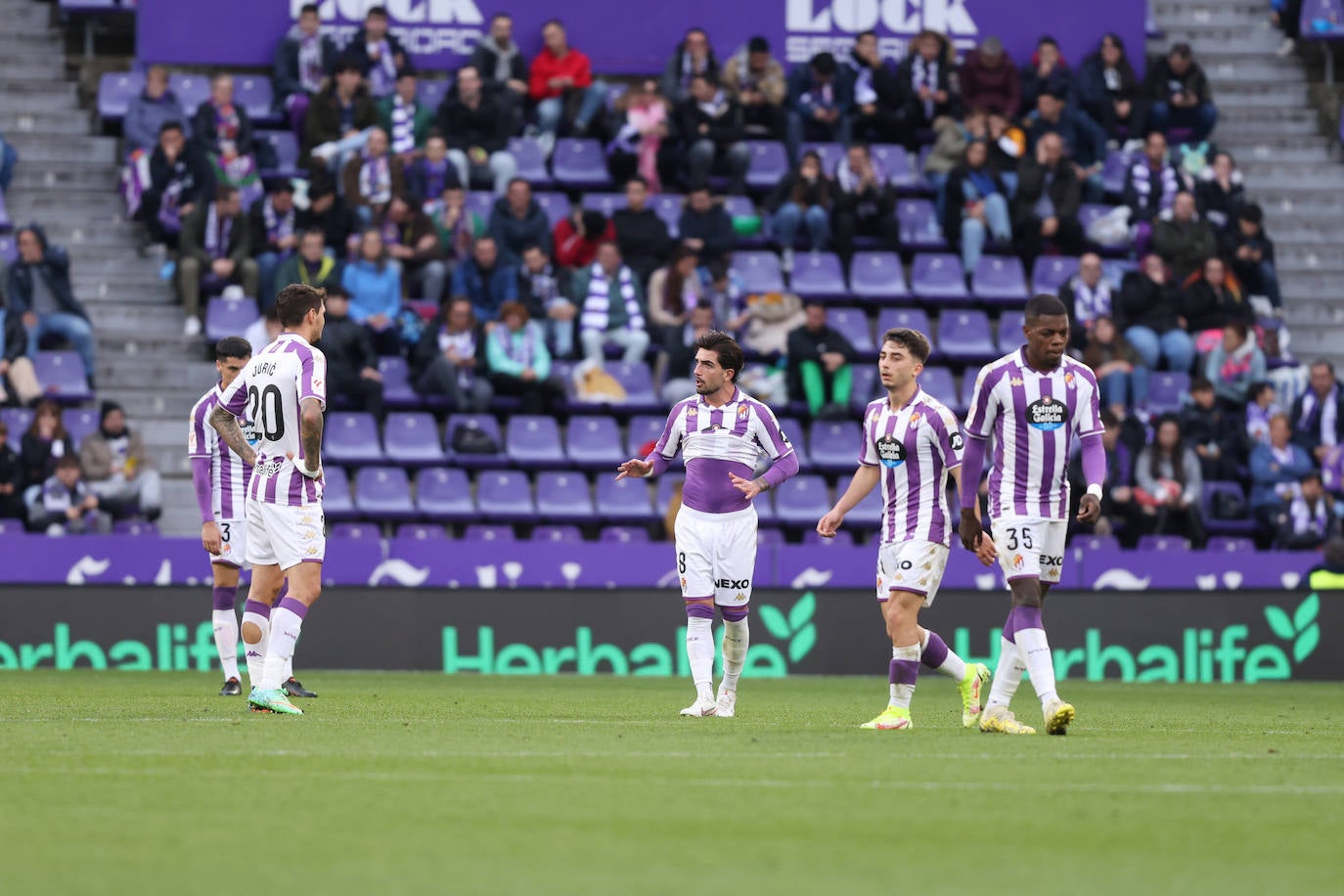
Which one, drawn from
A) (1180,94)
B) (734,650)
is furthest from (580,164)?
(734,650)

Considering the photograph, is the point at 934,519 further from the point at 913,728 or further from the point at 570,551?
the point at 570,551

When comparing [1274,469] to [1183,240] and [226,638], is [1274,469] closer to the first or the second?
[1183,240]

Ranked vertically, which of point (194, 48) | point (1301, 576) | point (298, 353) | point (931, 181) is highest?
point (194, 48)

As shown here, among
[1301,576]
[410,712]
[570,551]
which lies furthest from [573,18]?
[410,712]

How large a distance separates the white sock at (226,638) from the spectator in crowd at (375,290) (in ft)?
26.3

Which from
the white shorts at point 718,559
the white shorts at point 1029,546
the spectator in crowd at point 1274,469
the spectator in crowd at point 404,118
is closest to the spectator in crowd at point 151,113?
the spectator in crowd at point 404,118

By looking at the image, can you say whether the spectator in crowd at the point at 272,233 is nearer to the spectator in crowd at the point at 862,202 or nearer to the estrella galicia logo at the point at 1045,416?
the spectator in crowd at the point at 862,202

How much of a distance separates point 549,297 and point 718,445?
11.3 metres

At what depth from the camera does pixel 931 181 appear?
2616 cm

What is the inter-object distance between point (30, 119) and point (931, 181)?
36.1ft

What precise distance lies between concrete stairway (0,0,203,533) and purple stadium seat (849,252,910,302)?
7.48 meters

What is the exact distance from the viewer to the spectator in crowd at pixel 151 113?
24578mm

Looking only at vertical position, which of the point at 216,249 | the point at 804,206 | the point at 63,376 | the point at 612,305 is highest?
the point at 804,206

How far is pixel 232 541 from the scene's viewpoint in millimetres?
15266
